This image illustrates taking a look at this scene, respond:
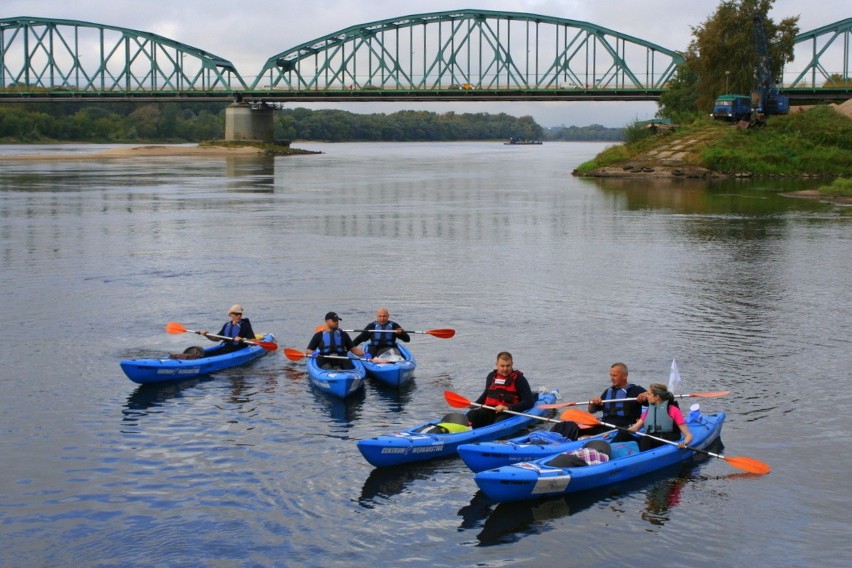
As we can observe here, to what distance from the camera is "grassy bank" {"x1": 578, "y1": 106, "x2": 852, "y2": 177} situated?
7619cm

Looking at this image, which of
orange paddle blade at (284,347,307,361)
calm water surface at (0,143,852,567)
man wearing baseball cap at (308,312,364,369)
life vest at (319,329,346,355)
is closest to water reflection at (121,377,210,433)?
calm water surface at (0,143,852,567)

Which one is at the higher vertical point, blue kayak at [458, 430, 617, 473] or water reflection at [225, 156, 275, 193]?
water reflection at [225, 156, 275, 193]

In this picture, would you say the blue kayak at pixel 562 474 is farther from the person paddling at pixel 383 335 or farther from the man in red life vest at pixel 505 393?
the person paddling at pixel 383 335

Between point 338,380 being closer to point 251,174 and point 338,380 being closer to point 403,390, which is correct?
point 403,390

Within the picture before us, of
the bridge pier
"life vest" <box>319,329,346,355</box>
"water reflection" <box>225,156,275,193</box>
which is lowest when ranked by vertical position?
"life vest" <box>319,329,346,355</box>

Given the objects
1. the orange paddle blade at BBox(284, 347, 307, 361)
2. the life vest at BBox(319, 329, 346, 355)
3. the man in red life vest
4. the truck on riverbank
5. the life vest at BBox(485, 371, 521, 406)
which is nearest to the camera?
the man in red life vest

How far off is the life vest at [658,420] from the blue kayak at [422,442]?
199 centimetres

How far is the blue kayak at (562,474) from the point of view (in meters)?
13.1

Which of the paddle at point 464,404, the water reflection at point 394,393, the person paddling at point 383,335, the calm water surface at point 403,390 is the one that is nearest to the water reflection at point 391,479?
the calm water surface at point 403,390

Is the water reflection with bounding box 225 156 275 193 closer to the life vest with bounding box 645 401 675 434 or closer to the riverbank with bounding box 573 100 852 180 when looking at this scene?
the riverbank with bounding box 573 100 852 180

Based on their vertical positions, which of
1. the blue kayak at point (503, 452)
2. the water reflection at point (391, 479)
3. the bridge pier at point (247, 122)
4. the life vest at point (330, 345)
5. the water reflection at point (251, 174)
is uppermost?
the bridge pier at point (247, 122)

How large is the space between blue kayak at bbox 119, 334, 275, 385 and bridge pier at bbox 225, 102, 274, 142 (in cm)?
12542

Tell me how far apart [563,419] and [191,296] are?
1485cm

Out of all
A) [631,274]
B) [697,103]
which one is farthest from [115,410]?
[697,103]
